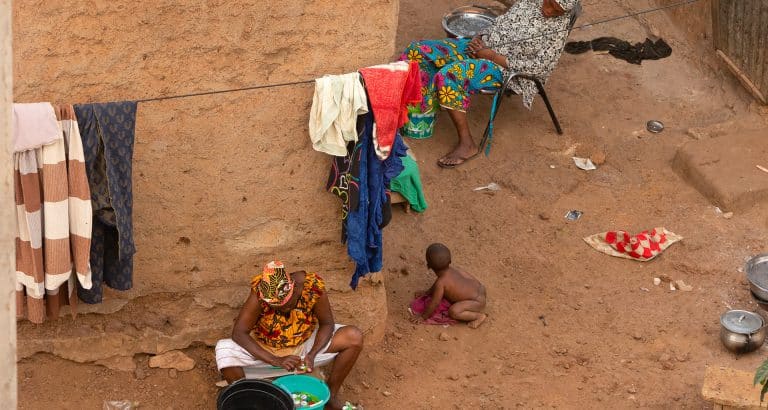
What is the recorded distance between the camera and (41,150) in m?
4.66

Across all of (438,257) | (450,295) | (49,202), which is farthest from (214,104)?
(450,295)

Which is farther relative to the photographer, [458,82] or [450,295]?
[458,82]

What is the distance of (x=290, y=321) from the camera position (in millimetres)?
5562

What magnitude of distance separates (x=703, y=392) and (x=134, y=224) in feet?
9.10

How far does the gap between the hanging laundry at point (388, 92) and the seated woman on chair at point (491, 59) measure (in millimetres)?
2398

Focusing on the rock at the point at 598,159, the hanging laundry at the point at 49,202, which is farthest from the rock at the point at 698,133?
the hanging laundry at the point at 49,202

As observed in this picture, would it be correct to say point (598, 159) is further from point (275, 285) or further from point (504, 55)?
point (275, 285)

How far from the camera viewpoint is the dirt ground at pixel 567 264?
19.0ft

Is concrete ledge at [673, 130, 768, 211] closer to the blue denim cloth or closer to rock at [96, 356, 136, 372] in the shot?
the blue denim cloth

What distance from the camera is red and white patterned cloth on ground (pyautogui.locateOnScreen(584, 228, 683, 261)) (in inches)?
270

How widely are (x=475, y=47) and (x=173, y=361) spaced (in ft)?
10.6

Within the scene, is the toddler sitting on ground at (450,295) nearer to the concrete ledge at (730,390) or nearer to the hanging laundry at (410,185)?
the hanging laundry at (410,185)

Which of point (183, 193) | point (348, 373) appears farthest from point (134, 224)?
point (348, 373)

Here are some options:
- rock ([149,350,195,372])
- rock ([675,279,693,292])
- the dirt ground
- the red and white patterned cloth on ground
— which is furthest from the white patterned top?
rock ([149,350,195,372])
